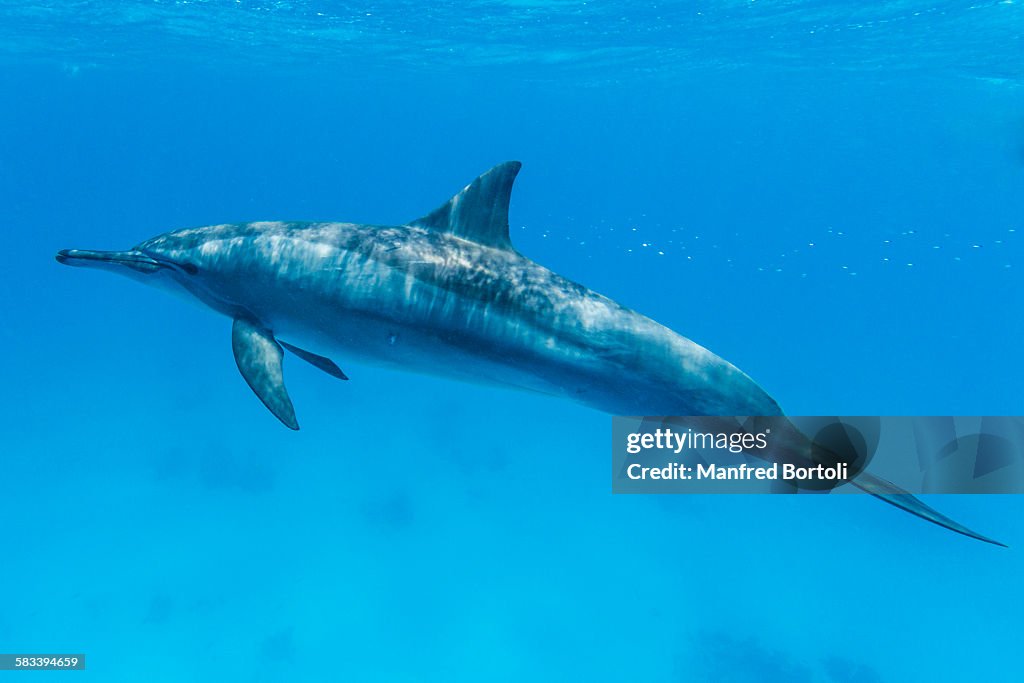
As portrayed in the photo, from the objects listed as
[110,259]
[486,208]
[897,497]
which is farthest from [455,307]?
[897,497]

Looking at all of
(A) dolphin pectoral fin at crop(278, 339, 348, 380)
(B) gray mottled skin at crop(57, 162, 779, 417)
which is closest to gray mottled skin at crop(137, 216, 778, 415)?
(B) gray mottled skin at crop(57, 162, 779, 417)

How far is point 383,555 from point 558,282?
14897 millimetres

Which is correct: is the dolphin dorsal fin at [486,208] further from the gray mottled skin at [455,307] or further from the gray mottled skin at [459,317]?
the gray mottled skin at [459,317]

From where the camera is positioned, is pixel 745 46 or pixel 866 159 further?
pixel 866 159

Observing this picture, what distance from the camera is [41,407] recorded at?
27531mm

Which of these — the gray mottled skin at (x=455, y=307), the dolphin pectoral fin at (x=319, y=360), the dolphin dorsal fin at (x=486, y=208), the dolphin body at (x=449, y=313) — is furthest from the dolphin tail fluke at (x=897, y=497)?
the dolphin pectoral fin at (x=319, y=360)

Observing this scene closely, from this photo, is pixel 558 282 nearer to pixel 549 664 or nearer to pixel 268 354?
pixel 268 354

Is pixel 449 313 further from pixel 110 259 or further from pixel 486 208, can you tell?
pixel 110 259

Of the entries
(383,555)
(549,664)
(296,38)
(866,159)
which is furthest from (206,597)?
(866,159)

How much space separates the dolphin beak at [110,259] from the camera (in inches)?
259

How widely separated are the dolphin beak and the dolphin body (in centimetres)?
2

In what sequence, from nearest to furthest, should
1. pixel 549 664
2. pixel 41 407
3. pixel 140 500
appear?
1. pixel 549 664
2. pixel 140 500
3. pixel 41 407

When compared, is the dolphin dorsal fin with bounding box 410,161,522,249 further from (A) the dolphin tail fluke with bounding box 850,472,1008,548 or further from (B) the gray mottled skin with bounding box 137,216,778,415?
(A) the dolphin tail fluke with bounding box 850,472,1008,548

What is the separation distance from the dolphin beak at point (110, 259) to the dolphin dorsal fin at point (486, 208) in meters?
2.84
